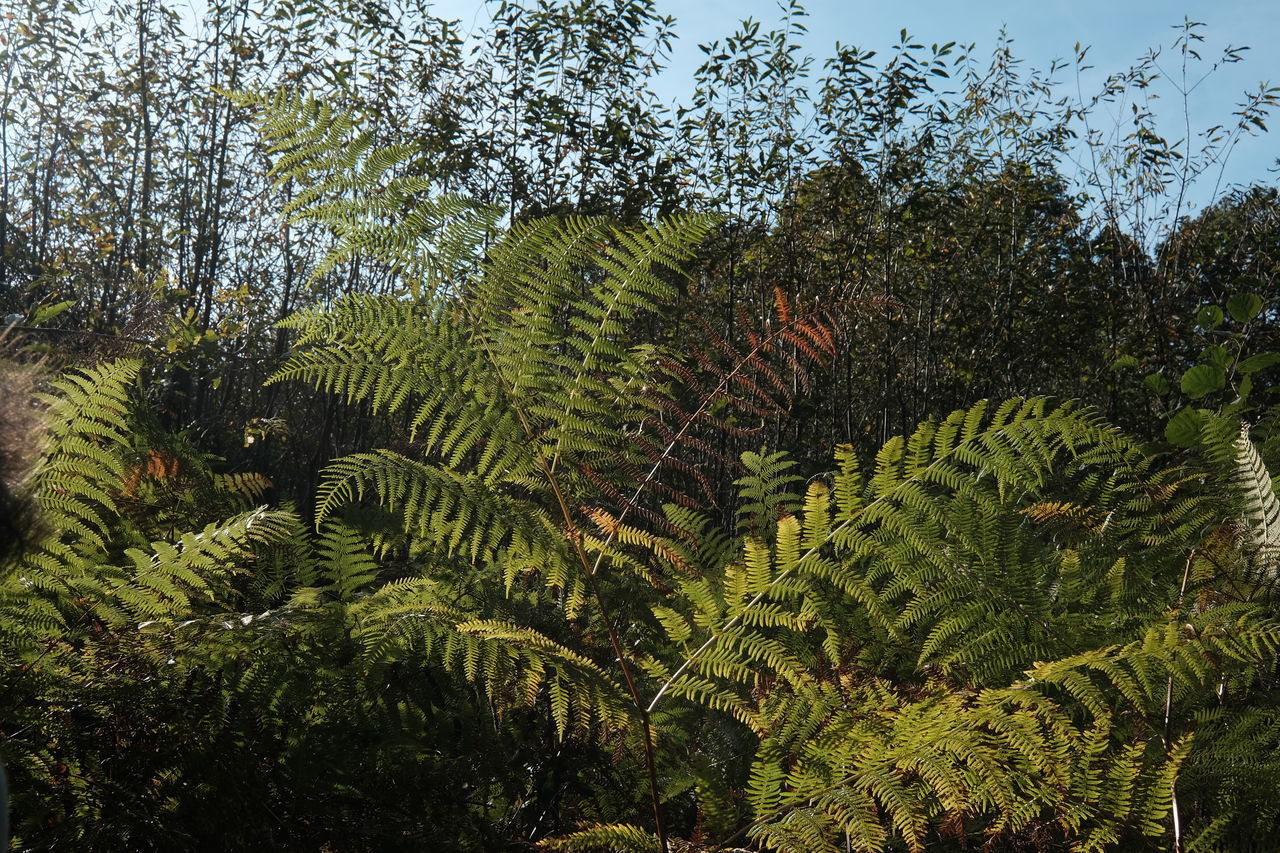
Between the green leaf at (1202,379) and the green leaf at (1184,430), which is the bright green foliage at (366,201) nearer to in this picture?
the green leaf at (1184,430)

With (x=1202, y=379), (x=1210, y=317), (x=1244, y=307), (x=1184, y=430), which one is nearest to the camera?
(x=1184, y=430)

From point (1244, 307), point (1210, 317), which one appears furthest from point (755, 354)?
point (1210, 317)

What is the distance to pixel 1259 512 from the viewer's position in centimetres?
188

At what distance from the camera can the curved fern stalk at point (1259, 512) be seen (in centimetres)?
182

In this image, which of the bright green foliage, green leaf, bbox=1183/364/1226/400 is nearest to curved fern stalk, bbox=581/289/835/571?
the bright green foliage

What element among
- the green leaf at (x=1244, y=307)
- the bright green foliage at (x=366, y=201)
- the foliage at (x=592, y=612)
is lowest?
the foliage at (x=592, y=612)

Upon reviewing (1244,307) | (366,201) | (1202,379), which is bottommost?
(1202,379)

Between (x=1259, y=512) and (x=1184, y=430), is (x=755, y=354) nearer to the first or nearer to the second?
(x=1259, y=512)

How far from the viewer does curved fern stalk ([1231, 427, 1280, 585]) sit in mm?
1823

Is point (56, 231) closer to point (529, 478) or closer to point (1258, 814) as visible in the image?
point (529, 478)

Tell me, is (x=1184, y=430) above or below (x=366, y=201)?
below

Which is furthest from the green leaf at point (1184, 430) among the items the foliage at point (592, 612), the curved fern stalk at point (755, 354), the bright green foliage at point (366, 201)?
the bright green foliage at point (366, 201)

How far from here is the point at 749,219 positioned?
679 cm

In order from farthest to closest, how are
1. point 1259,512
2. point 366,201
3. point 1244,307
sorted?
point 1244,307, point 366,201, point 1259,512
